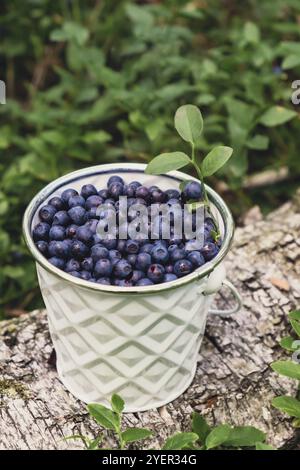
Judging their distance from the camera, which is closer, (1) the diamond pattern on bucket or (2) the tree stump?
(1) the diamond pattern on bucket

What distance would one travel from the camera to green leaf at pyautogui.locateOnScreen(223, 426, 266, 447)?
1.42 meters

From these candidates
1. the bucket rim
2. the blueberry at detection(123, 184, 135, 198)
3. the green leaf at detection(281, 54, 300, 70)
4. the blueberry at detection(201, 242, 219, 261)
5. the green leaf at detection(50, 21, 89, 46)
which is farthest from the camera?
the green leaf at detection(50, 21, 89, 46)

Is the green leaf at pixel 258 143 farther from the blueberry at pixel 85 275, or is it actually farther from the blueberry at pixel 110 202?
the blueberry at pixel 85 275

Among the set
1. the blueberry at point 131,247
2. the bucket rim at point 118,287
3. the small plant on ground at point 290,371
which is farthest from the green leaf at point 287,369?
the blueberry at point 131,247

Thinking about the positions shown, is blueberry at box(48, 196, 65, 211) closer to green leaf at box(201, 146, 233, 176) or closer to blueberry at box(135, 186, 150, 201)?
blueberry at box(135, 186, 150, 201)

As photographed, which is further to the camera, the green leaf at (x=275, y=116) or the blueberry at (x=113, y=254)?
the green leaf at (x=275, y=116)

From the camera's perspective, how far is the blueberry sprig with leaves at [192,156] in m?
1.35

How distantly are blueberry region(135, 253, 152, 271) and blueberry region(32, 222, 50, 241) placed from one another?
0.18m

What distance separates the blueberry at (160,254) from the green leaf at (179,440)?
0.31 metres

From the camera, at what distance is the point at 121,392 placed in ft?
4.69

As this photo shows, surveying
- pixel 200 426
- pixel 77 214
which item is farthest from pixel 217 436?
pixel 77 214

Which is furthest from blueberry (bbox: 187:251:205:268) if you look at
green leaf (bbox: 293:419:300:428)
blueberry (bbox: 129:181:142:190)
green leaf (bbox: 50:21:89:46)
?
green leaf (bbox: 50:21:89:46)

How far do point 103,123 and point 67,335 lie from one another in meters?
1.34

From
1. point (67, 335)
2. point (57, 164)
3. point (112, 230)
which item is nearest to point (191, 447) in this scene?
point (67, 335)
